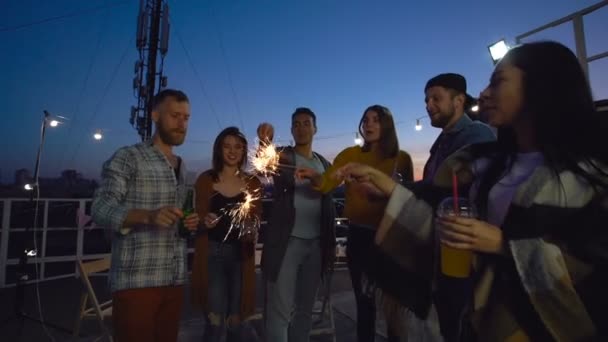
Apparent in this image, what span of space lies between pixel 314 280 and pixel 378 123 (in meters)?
1.45

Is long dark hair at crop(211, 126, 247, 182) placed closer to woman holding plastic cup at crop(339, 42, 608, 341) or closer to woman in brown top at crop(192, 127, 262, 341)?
woman in brown top at crop(192, 127, 262, 341)

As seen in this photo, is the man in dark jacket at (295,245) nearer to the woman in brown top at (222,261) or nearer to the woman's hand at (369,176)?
the woman in brown top at (222,261)

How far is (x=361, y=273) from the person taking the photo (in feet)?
8.25

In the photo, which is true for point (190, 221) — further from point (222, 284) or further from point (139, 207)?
point (222, 284)

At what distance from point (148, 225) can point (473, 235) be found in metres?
1.72

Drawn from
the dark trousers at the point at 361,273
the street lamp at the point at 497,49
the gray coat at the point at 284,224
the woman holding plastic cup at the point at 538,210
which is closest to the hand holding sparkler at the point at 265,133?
the gray coat at the point at 284,224

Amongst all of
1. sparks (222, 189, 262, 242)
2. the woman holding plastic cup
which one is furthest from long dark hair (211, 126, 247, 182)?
the woman holding plastic cup

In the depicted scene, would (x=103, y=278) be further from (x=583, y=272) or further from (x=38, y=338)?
(x=583, y=272)

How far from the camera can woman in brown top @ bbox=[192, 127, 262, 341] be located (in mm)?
2689

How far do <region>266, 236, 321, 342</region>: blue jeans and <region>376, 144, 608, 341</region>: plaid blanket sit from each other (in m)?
1.67

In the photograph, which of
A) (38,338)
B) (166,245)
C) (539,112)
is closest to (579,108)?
(539,112)

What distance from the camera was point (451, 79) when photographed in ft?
7.39

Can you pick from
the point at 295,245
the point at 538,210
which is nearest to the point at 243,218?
the point at 295,245

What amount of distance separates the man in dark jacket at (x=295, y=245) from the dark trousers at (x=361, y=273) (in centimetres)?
27
